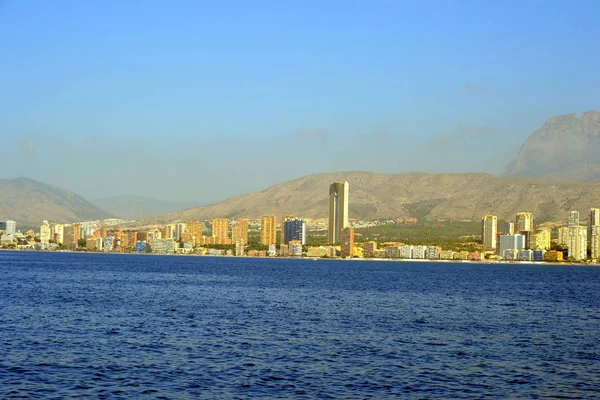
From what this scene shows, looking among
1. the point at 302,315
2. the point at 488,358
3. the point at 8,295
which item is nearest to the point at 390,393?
the point at 488,358

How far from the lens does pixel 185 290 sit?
79438 mm

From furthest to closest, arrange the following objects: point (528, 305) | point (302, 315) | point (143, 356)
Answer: point (528, 305) → point (302, 315) → point (143, 356)

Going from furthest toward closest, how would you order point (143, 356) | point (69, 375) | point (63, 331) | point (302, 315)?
point (302, 315) < point (63, 331) < point (143, 356) < point (69, 375)

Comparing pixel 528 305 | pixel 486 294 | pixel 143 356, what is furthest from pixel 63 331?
pixel 486 294

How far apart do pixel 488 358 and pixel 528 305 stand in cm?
3540

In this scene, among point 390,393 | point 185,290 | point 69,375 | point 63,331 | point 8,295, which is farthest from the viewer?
point 185,290

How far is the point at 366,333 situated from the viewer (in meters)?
44.3

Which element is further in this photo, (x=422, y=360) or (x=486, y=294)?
(x=486, y=294)

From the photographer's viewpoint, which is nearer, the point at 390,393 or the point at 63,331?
the point at 390,393

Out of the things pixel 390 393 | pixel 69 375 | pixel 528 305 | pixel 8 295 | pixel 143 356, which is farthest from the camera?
pixel 528 305

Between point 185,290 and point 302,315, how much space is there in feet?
91.7

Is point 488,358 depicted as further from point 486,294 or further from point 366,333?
point 486,294

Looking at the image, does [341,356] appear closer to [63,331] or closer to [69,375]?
[69,375]

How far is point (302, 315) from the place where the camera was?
53938mm
